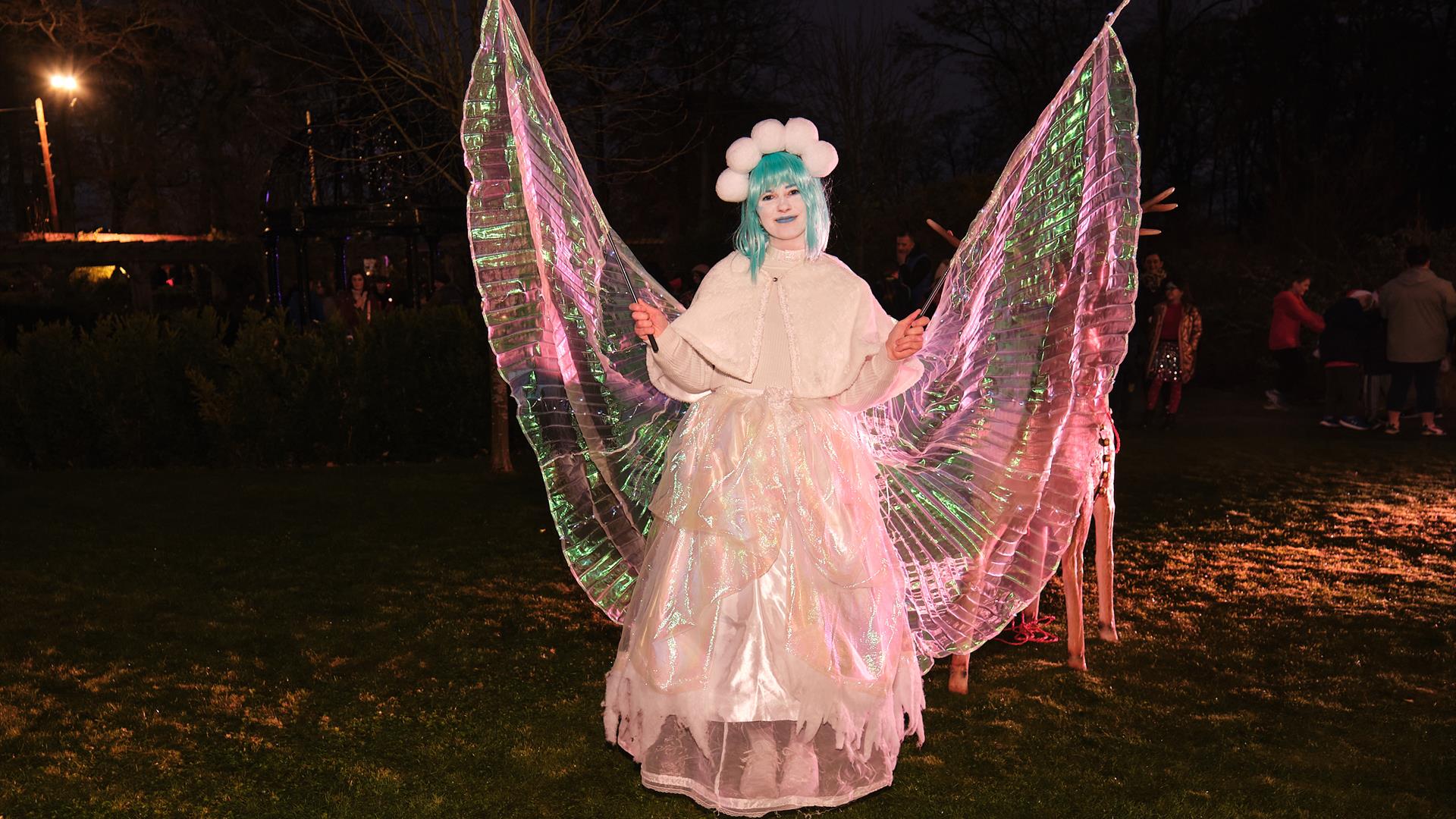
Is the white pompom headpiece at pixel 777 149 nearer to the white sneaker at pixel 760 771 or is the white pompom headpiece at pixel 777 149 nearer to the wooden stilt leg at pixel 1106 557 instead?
the white sneaker at pixel 760 771

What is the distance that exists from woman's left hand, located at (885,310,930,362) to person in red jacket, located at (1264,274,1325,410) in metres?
10.6

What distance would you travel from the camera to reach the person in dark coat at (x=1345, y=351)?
12273mm

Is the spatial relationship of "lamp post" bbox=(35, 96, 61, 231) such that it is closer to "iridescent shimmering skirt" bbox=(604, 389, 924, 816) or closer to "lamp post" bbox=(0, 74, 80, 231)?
"lamp post" bbox=(0, 74, 80, 231)

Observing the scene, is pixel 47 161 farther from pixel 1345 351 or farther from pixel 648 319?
pixel 648 319

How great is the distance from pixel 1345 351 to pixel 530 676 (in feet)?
34.1

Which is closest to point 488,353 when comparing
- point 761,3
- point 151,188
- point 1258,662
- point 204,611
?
point 204,611

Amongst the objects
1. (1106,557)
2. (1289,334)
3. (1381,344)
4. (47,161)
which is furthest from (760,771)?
(47,161)

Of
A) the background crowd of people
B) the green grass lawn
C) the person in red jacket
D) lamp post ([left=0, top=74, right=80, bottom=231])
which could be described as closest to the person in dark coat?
the background crowd of people

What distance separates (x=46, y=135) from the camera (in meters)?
26.9

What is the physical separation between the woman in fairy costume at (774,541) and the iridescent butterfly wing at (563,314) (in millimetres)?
484

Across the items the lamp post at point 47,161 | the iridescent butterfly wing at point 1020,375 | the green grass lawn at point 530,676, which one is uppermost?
the lamp post at point 47,161

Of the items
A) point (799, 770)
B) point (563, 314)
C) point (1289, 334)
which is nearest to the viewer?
point (799, 770)

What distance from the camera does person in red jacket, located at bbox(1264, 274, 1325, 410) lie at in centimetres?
1295

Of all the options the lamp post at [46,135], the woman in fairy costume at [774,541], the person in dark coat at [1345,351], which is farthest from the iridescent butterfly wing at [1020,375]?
the lamp post at [46,135]
